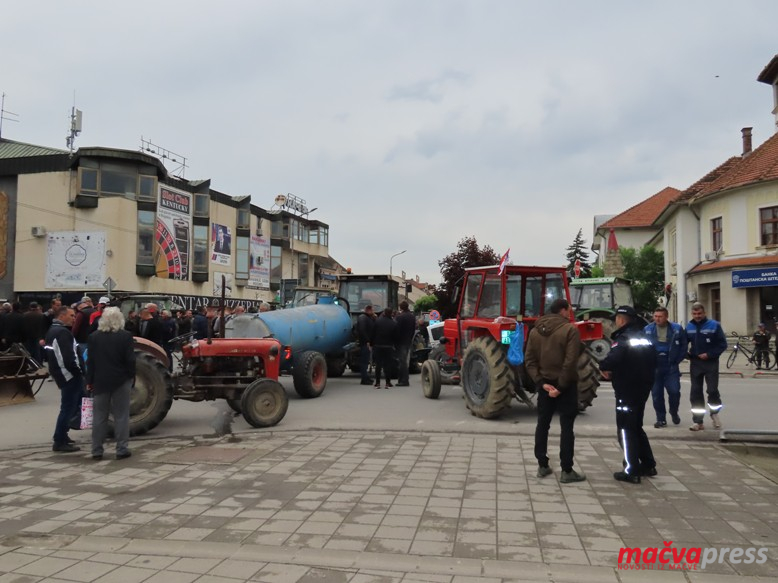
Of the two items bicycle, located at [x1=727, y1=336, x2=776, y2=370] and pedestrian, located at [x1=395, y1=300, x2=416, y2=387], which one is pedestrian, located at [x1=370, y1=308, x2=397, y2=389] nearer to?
pedestrian, located at [x1=395, y1=300, x2=416, y2=387]

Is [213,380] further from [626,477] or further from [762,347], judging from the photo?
[762,347]

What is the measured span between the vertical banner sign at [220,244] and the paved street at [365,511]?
3452cm

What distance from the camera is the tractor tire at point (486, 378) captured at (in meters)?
8.97

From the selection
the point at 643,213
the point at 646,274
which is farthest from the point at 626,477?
the point at 643,213

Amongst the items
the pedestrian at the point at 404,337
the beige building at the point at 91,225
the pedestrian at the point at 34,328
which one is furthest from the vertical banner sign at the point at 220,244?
the pedestrian at the point at 404,337

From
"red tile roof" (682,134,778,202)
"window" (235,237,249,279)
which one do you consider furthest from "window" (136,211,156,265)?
"red tile roof" (682,134,778,202)

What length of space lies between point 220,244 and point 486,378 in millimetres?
35333

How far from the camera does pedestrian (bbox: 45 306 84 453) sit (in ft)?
23.5

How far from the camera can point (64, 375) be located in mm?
7246

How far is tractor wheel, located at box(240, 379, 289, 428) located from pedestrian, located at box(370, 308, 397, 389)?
15.5 feet

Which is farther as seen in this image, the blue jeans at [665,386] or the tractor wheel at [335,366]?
the tractor wheel at [335,366]

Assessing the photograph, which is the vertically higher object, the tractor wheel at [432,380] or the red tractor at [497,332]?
the red tractor at [497,332]

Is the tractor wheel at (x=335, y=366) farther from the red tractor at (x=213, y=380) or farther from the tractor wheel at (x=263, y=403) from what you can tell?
the tractor wheel at (x=263, y=403)

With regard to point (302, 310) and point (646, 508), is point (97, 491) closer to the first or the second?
point (646, 508)
